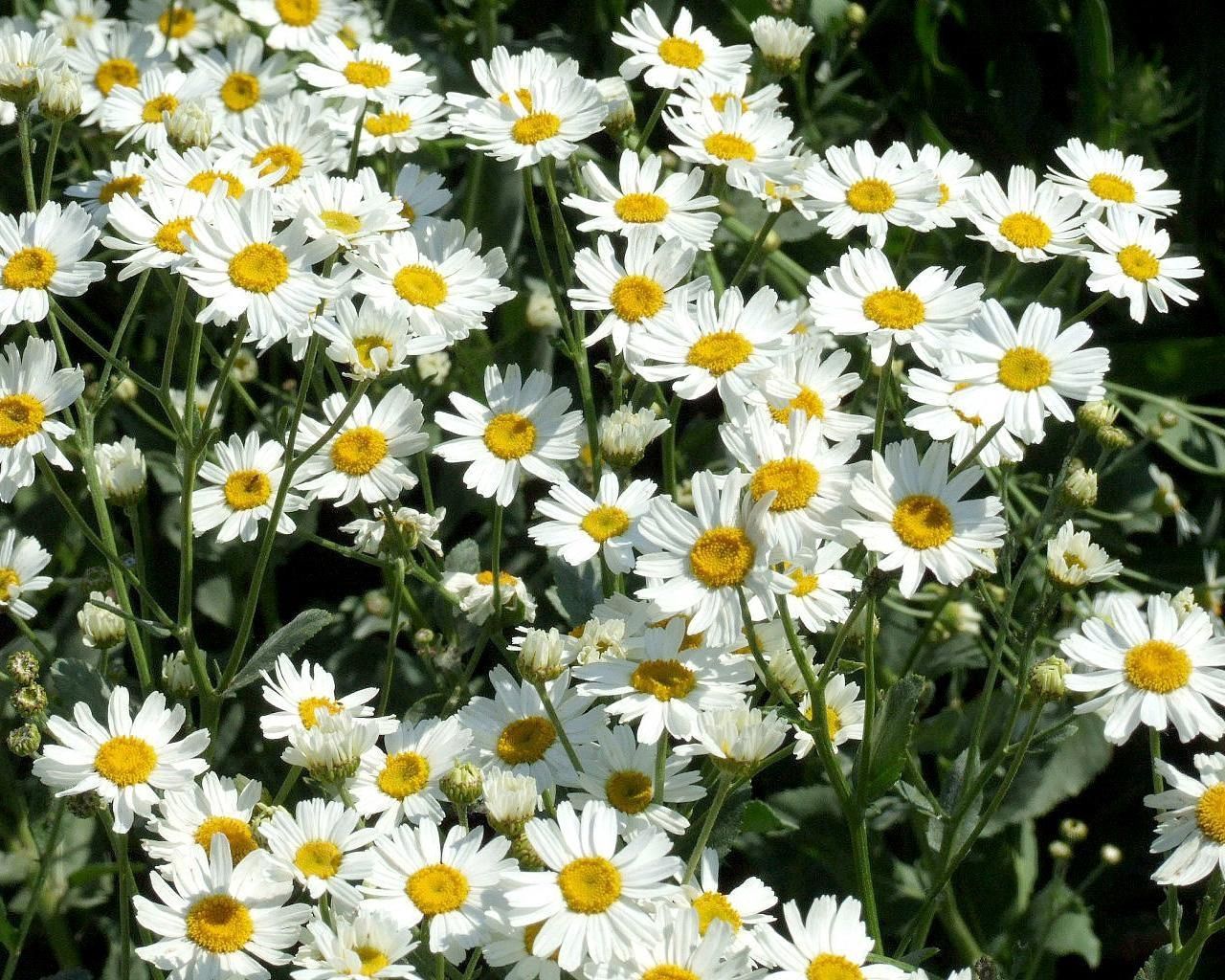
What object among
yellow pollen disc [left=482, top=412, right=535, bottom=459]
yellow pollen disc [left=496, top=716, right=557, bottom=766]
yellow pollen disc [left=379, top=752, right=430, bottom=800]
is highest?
yellow pollen disc [left=482, top=412, right=535, bottom=459]

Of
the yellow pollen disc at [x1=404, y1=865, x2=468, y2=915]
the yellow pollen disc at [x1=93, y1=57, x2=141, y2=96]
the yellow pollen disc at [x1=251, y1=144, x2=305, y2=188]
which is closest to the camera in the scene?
the yellow pollen disc at [x1=404, y1=865, x2=468, y2=915]

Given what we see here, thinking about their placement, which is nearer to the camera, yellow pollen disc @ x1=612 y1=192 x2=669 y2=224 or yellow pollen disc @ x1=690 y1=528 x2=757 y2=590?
yellow pollen disc @ x1=690 y1=528 x2=757 y2=590

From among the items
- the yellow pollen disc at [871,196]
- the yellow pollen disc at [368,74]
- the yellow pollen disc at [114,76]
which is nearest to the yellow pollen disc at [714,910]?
the yellow pollen disc at [871,196]

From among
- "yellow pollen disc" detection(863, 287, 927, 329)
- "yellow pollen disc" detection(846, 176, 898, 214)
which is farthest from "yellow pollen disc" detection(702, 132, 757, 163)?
"yellow pollen disc" detection(863, 287, 927, 329)

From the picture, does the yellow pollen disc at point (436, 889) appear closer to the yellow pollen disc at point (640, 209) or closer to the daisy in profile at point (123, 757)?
the daisy in profile at point (123, 757)

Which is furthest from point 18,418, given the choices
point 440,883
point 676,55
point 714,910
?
point 676,55

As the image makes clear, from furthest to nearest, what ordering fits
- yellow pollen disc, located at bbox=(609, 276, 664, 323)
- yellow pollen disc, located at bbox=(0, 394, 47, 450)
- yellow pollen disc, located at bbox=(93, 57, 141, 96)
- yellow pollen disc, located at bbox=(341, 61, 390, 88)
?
1. yellow pollen disc, located at bbox=(93, 57, 141, 96)
2. yellow pollen disc, located at bbox=(341, 61, 390, 88)
3. yellow pollen disc, located at bbox=(609, 276, 664, 323)
4. yellow pollen disc, located at bbox=(0, 394, 47, 450)

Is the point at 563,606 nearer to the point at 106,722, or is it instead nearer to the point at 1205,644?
the point at 106,722

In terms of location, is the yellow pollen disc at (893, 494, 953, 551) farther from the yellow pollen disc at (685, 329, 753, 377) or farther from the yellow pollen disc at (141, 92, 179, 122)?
the yellow pollen disc at (141, 92, 179, 122)
